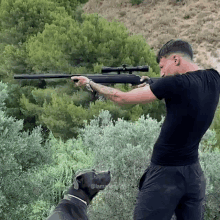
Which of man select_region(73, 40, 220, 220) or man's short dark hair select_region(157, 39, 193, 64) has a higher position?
man's short dark hair select_region(157, 39, 193, 64)

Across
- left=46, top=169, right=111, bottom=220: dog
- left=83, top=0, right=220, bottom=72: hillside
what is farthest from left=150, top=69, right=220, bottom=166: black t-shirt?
left=83, top=0, right=220, bottom=72: hillside

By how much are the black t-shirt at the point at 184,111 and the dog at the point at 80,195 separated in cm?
110

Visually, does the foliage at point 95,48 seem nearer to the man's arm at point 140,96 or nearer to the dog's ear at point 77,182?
Answer: the dog's ear at point 77,182

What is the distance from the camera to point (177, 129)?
87.0 inches

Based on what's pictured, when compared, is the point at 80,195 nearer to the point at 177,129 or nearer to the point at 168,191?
the point at 168,191

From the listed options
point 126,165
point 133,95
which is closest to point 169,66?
point 133,95

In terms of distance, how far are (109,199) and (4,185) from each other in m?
2.13

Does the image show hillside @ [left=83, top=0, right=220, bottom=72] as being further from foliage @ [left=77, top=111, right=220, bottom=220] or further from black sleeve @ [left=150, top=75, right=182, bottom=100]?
black sleeve @ [left=150, top=75, right=182, bottom=100]

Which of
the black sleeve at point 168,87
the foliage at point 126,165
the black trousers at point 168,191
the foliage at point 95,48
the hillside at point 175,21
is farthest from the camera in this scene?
the hillside at point 175,21

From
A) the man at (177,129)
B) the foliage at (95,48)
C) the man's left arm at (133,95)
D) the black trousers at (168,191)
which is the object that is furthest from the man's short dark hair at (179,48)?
the foliage at (95,48)

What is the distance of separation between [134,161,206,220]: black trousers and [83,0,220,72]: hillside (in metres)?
19.2

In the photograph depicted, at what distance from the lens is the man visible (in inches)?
84.1

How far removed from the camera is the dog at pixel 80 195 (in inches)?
115

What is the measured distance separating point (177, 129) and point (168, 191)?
51 centimetres
